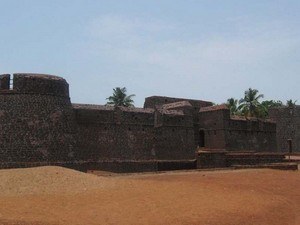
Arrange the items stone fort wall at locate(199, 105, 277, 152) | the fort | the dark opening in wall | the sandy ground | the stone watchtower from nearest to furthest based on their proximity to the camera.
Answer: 1. the sandy ground
2. the stone watchtower
3. the fort
4. stone fort wall at locate(199, 105, 277, 152)
5. the dark opening in wall

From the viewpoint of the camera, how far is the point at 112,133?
26859 millimetres

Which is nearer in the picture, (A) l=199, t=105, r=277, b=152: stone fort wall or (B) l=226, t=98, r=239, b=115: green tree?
(A) l=199, t=105, r=277, b=152: stone fort wall

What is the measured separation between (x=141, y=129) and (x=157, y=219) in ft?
55.1

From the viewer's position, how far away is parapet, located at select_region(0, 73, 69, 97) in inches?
866

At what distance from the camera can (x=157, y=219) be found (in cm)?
1175

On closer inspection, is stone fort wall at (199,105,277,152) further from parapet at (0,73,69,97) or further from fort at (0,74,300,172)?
parapet at (0,73,69,97)

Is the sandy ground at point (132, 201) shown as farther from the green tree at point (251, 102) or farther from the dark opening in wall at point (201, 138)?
the green tree at point (251, 102)

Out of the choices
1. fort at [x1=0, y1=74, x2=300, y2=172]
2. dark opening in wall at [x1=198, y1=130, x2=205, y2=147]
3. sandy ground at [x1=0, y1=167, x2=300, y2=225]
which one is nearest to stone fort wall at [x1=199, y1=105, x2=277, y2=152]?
fort at [x1=0, y1=74, x2=300, y2=172]

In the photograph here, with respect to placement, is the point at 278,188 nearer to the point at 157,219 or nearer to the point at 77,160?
the point at 157,219

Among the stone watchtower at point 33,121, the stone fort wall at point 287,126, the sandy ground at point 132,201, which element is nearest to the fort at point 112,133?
the stone watchtower at point 33,121

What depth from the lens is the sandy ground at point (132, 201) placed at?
11430 mm

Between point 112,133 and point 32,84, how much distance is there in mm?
6540

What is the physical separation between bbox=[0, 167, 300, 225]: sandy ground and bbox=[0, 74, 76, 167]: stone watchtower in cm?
506

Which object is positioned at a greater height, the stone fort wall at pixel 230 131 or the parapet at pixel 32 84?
the parapet at pixel 32 84
